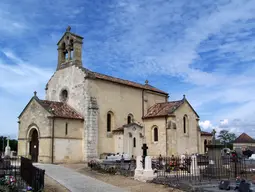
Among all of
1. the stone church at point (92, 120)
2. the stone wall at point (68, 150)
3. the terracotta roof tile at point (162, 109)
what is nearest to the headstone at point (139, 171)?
the stone church at point (92, 120)

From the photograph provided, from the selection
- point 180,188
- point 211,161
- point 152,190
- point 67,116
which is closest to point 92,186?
point 152,190

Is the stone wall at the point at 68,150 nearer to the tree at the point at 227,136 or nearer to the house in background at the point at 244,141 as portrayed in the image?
the house in background at the point at 244,141

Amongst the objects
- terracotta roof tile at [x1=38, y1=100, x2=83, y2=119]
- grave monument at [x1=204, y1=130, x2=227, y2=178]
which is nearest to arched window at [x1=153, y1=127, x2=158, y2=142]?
terracotta roof tile at [x1=38, y1=100, x2=83, y2=119]

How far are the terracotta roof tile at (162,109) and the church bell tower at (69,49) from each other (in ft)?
33.5

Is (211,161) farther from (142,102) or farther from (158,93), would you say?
(158,93)

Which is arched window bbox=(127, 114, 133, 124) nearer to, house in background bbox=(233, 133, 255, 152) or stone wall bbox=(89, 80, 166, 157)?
stone wall bbox=(89, 80, 166, 157)

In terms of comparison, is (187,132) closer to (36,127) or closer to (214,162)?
(214,162)

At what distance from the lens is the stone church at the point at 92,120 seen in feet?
92.9

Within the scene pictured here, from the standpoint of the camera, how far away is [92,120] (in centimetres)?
2923

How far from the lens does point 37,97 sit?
97.2ft

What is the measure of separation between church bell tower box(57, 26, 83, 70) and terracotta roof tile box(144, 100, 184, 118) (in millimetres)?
10202

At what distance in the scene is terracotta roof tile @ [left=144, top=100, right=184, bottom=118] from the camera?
33.3m

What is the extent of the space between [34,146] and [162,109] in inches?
578

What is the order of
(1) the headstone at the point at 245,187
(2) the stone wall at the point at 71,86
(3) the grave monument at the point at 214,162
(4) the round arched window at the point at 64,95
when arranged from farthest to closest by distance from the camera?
(4) the round arched window at the point at 64,95 → (2) the stone wall at the point at 71,86 → (3) the grave monument at the point at 214,162 → (1) the headstone at the point at 245,187
